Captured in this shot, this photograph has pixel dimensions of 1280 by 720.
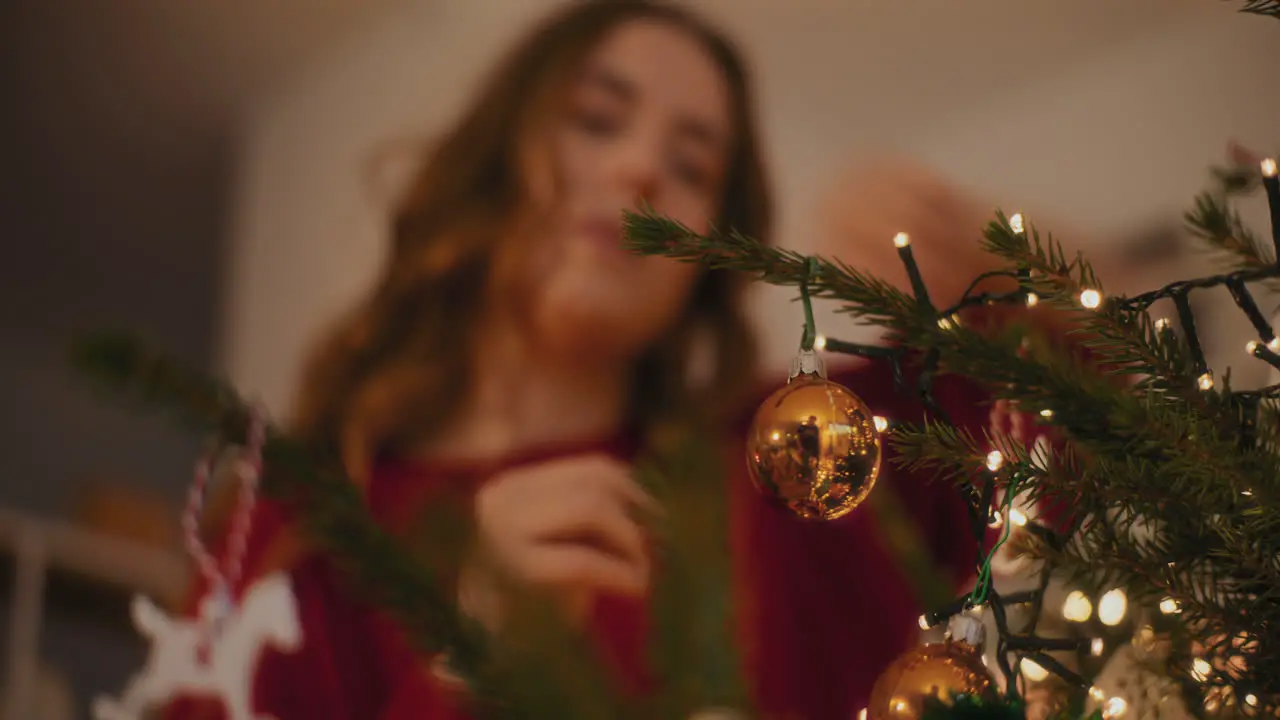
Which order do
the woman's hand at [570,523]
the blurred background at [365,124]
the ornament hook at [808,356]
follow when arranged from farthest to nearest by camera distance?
the blurred background at [365,124] < the woman's hand at [570,523] < the ornament hook at [808,356]

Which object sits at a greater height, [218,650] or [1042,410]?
[1042,410]

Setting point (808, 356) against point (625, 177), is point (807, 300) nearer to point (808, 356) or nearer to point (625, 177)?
point (808, 356)

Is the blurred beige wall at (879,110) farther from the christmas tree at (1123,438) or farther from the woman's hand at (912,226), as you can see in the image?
the christmas tree at (1123,438)

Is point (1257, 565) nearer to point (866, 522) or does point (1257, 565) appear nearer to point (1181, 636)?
point (1181, 636)

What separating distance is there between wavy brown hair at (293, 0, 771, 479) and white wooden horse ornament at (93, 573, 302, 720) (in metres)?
0.36

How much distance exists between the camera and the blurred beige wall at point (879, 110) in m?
1.54

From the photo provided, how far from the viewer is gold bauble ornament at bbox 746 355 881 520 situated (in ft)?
0.88

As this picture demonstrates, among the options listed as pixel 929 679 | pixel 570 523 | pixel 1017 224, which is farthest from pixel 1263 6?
pixel 570 523

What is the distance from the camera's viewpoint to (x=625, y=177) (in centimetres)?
81

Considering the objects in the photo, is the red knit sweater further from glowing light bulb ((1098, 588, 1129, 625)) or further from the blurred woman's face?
glowing light bulb ((1098, 588, 1129, 625))

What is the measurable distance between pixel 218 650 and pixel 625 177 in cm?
45

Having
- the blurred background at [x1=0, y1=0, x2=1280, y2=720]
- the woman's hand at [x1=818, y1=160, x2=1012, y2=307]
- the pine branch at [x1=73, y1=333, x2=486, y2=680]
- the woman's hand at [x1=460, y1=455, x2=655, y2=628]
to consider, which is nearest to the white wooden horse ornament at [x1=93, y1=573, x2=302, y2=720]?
the woman's hand at [x1=460, y1=455, x2=655, y2=628]

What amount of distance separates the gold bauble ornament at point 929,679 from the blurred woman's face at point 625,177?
1.79ft

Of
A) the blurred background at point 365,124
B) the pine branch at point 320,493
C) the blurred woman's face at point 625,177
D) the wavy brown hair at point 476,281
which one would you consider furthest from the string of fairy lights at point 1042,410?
the blurred background at point 365,124
